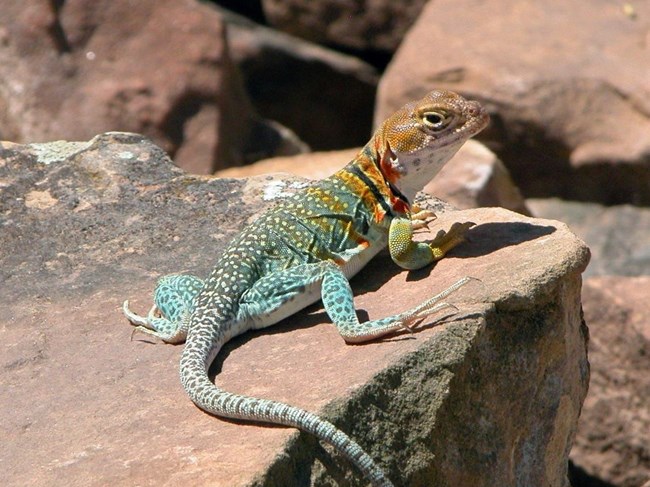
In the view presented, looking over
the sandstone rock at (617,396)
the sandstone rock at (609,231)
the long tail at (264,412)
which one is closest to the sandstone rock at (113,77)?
the sandstone rock at (609,231)

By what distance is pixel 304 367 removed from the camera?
502 centimetres

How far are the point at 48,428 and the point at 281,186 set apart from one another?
102 inches

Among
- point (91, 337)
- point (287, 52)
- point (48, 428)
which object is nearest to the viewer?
point (48, 428)

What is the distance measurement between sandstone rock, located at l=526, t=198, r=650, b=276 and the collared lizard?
15.3 ft

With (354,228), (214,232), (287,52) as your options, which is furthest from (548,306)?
(287,52)

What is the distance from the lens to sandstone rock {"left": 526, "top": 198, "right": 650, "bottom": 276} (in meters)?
10.4

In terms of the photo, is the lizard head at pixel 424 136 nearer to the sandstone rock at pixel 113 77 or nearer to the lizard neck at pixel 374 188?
the lizard neck at pixel 374 188

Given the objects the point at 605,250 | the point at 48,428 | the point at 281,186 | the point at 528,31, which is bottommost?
the point at 605,250

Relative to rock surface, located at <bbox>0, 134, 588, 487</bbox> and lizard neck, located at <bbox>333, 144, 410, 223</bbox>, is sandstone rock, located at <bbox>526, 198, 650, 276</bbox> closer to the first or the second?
rock surface, located at <bbox>0, 134, 588, 487</bbox>

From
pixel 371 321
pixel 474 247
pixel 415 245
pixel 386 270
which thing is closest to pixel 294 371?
pixel 371 321

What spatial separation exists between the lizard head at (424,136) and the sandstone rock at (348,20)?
7852 mm

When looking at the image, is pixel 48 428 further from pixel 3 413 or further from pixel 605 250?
pixel 605 250

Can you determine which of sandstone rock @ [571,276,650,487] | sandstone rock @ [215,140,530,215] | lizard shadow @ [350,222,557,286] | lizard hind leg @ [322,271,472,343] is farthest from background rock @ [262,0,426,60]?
lizard hind leg @ [322,271,472,343]

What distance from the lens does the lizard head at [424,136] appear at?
5.71 m
